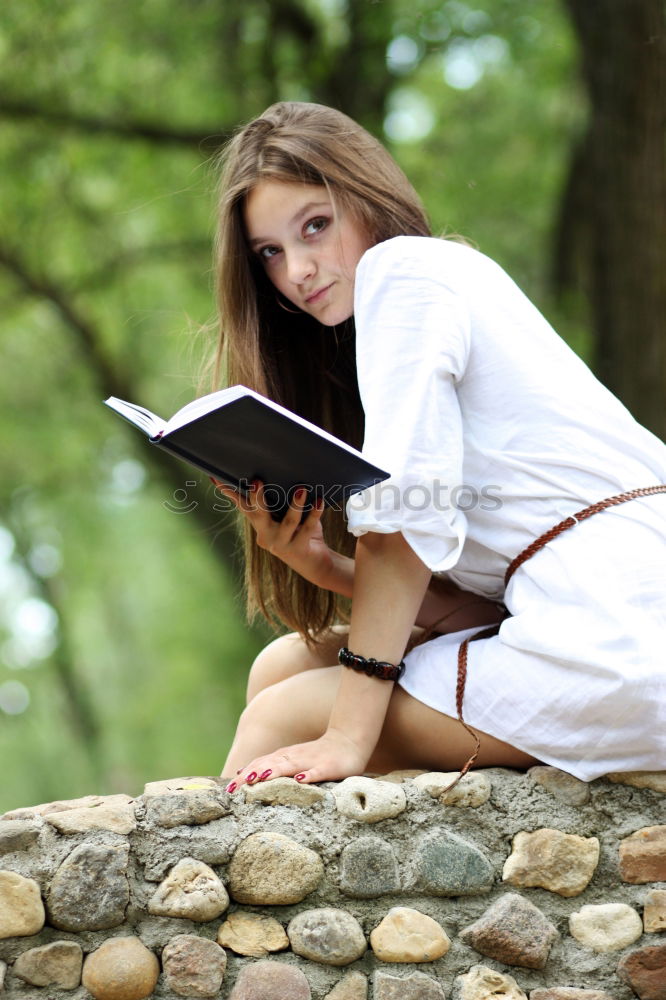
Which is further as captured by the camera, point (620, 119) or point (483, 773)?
point (620, 119)

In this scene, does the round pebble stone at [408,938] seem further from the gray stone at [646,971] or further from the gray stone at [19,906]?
the gray stone at [19,906]

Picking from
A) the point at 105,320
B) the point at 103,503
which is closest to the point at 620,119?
the point at 105,320

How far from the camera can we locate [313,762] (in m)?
1.96

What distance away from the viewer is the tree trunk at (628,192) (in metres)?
4.63

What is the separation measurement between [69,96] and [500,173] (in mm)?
3019

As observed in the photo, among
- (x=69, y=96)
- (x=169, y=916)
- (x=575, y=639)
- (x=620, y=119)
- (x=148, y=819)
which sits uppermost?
(x=69, y=96)

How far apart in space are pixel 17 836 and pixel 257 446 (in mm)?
775

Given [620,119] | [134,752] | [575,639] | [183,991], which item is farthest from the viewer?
[134,752]

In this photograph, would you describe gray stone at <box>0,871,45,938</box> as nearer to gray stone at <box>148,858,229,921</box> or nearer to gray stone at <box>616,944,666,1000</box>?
gray stone at <box>148,858,229,921</box>

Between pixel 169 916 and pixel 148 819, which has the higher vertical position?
pixel 148 819

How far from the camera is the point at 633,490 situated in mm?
2057

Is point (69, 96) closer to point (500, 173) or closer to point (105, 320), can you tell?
point (105, 320)

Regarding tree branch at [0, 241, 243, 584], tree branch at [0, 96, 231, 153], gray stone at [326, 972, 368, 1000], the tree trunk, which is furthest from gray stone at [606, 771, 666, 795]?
tree branch at [0, 96, 231, 153]

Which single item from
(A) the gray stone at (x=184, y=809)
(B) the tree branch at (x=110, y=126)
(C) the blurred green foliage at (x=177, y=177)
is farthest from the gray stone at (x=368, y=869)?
(B) the tree branch at (x=110, y=126)
